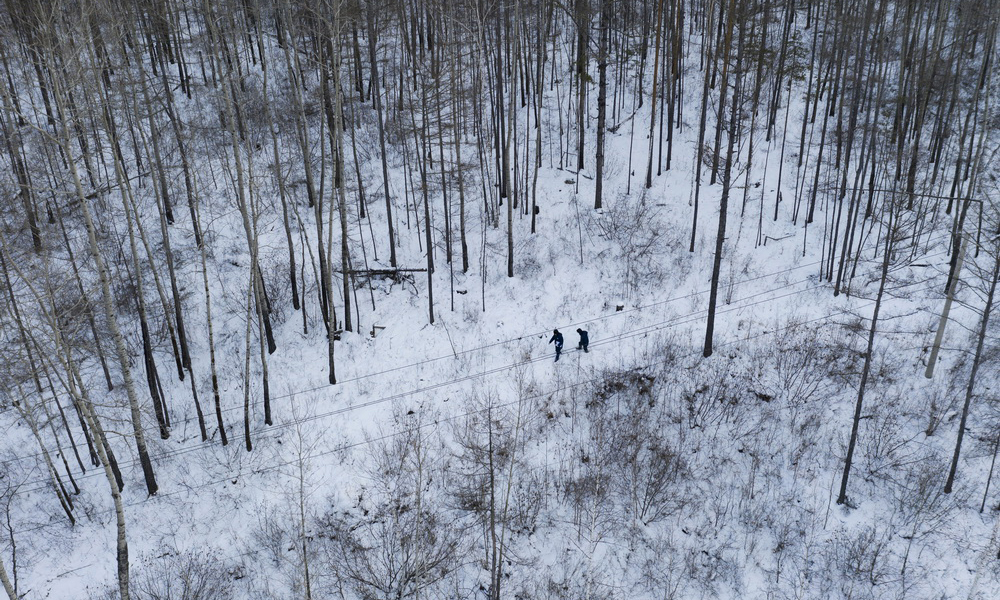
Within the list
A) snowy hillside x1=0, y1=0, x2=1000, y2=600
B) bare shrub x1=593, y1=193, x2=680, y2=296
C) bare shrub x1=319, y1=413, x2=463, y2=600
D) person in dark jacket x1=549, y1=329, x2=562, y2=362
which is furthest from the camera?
bare shrub x1=593, y1=193, x2=680, y2=296

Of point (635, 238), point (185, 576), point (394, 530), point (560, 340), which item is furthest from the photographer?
point (635, 238)

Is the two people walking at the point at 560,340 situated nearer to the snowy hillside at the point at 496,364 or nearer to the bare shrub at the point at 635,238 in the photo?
the snowy hillside at the point at 496,364

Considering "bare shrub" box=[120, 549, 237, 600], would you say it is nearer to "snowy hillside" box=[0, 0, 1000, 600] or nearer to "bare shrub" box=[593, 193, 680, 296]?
"snowy hillside" box=[0, 0, 1000, 600]

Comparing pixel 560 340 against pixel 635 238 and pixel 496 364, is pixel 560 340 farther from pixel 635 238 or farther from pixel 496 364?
pixel 635 238

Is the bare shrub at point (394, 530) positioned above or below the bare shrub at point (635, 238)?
below

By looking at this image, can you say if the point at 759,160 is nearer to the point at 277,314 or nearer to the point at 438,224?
the point at 438,224

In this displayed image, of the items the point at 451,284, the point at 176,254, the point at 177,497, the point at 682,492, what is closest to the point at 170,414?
the point at 177,497

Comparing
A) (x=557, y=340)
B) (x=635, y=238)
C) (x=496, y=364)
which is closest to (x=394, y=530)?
(x=496, y=364)

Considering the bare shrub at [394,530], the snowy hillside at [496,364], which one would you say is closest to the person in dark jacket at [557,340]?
the snowy hillside at [496,364]

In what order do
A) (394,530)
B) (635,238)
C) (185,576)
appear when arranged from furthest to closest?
(635,238) < (394,530) < (185,576)

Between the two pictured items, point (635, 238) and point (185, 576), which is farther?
point (635, 238)

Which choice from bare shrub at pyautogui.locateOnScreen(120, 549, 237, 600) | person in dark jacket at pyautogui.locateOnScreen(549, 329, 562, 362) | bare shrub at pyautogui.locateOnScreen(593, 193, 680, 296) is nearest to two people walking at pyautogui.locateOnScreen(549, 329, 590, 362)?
person in dark jacket at pyautogui.locateOnScreen(549, 329, 562, 362)
